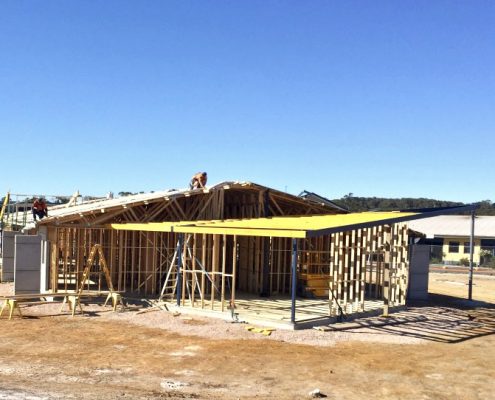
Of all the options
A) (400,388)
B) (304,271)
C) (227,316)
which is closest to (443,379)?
(400,388)

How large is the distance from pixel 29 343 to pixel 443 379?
9.80m

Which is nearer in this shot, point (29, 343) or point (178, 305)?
point (29, 343)

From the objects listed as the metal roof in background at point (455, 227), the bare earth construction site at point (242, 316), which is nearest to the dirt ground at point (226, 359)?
the bare earth construction site at point (242, 316)

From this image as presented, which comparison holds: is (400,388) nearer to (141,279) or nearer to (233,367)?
A: (233,367)

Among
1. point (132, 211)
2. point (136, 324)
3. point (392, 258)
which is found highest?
point (132, 211)

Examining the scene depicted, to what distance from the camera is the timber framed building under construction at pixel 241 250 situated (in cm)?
1717

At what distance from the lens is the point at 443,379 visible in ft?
35.8

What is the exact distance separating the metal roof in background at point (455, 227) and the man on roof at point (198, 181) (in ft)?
119

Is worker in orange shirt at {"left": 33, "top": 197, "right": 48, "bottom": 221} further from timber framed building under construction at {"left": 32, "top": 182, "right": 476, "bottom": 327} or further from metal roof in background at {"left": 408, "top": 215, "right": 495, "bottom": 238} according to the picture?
metal roof in background at {"left": 408, "top": 215, "right": 495, "bottom": 238}

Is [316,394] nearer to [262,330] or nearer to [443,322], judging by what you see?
[262,330]

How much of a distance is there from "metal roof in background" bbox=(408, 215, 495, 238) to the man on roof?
3615 centimetres

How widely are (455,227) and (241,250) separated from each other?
3886 cm

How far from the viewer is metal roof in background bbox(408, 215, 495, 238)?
5362 cm

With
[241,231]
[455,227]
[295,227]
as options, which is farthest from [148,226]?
[455,227]
